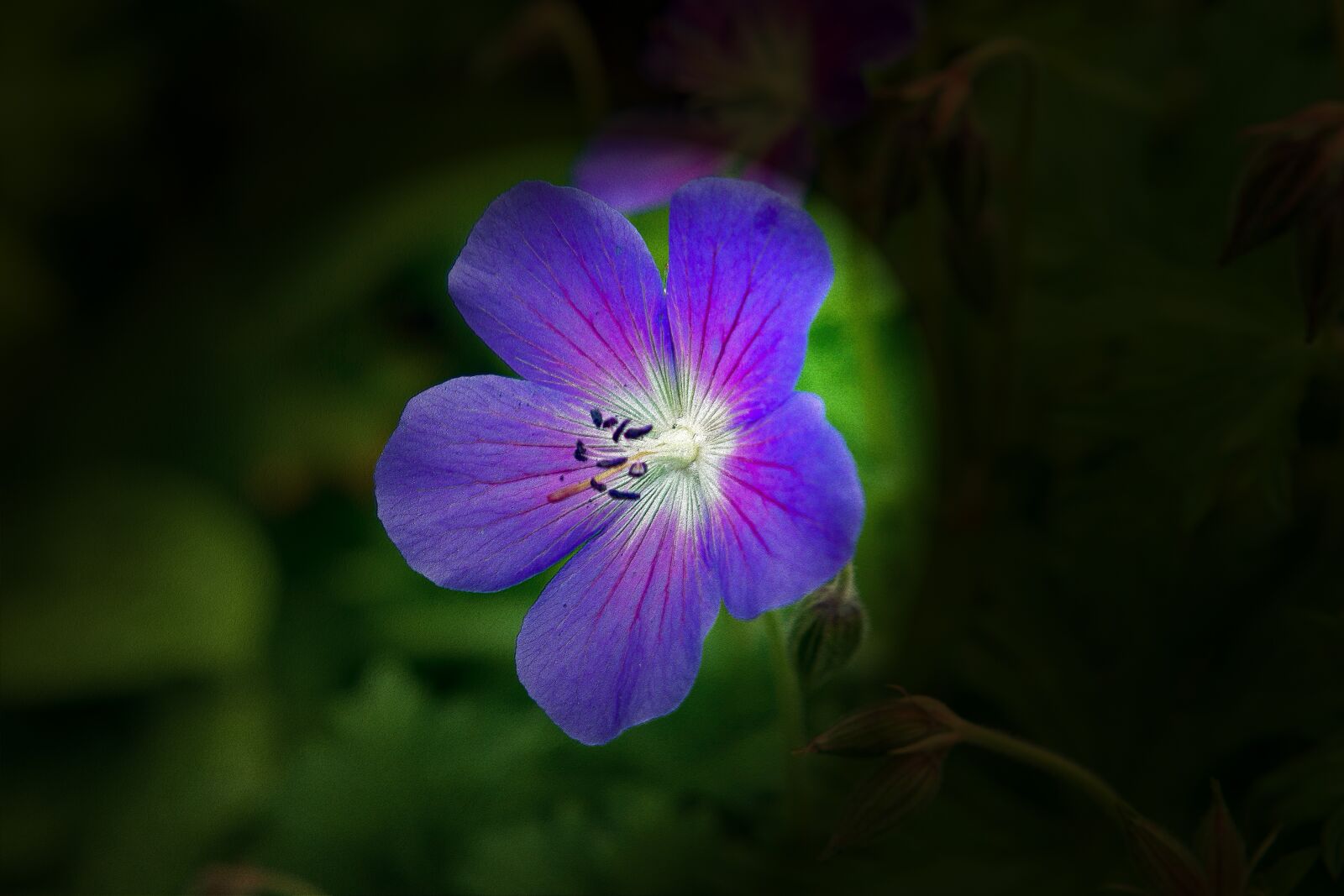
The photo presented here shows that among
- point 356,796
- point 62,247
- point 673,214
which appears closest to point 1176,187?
point 673,214

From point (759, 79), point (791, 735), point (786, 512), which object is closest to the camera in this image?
point (786, 512)

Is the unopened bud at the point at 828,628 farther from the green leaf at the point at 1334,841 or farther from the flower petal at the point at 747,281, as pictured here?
the green leaf at the point at 1334,841

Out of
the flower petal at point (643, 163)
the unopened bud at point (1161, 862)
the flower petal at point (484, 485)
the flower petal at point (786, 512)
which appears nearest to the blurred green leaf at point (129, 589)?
the flower petal at point (643, 163)

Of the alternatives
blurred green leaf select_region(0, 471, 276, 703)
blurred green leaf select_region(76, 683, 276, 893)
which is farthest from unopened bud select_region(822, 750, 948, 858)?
blurred green leaf select_region(0, 471, 276, 703)

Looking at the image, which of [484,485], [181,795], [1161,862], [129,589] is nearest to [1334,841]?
[1161,862]

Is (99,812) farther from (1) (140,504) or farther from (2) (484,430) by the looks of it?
(2) (484,430)

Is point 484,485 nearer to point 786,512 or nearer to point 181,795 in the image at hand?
point 786,512
